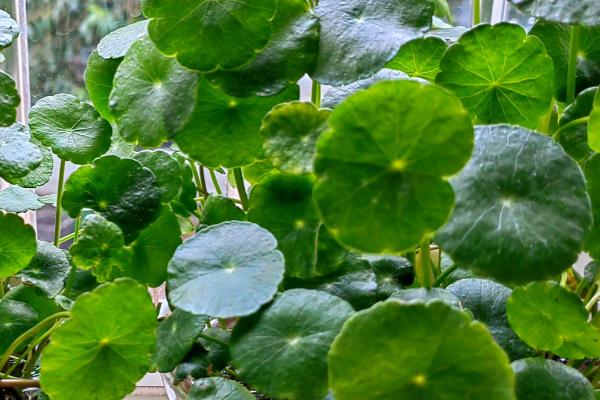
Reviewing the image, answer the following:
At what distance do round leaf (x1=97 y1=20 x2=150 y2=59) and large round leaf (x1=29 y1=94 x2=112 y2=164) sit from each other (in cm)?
7

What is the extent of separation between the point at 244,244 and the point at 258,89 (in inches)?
5.6

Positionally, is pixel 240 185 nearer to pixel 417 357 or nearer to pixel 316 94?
pixel 316 94

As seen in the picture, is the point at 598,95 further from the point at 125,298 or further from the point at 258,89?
the point at 125,298

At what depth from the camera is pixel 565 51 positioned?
2.50 feet

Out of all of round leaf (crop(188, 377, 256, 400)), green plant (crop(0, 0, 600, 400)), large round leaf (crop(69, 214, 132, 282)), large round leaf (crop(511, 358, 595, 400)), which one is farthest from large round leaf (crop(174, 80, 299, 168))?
large round leaf (crop(511, 358, 595, 400))

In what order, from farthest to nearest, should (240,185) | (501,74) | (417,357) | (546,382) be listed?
(240,185) < (501,74) < (546,382) < (417,357)

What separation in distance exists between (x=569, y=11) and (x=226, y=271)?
36 cm

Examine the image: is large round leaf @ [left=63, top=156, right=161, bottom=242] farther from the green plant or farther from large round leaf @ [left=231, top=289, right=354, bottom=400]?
large round leaf @ [left=231, top=289, right=354, bottom=400]

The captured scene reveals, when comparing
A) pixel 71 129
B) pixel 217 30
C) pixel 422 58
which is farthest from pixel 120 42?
pixel 422 58

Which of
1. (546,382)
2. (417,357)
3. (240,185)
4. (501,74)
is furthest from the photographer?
(240,185)

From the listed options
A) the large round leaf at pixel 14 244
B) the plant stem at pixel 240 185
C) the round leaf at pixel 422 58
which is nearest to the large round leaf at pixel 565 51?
the round leaf at pixel 422 58

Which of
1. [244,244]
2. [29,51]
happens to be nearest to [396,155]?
[244,244]

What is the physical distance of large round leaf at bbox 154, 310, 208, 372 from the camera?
2.15 ft

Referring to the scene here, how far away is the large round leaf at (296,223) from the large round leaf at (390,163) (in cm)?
17
